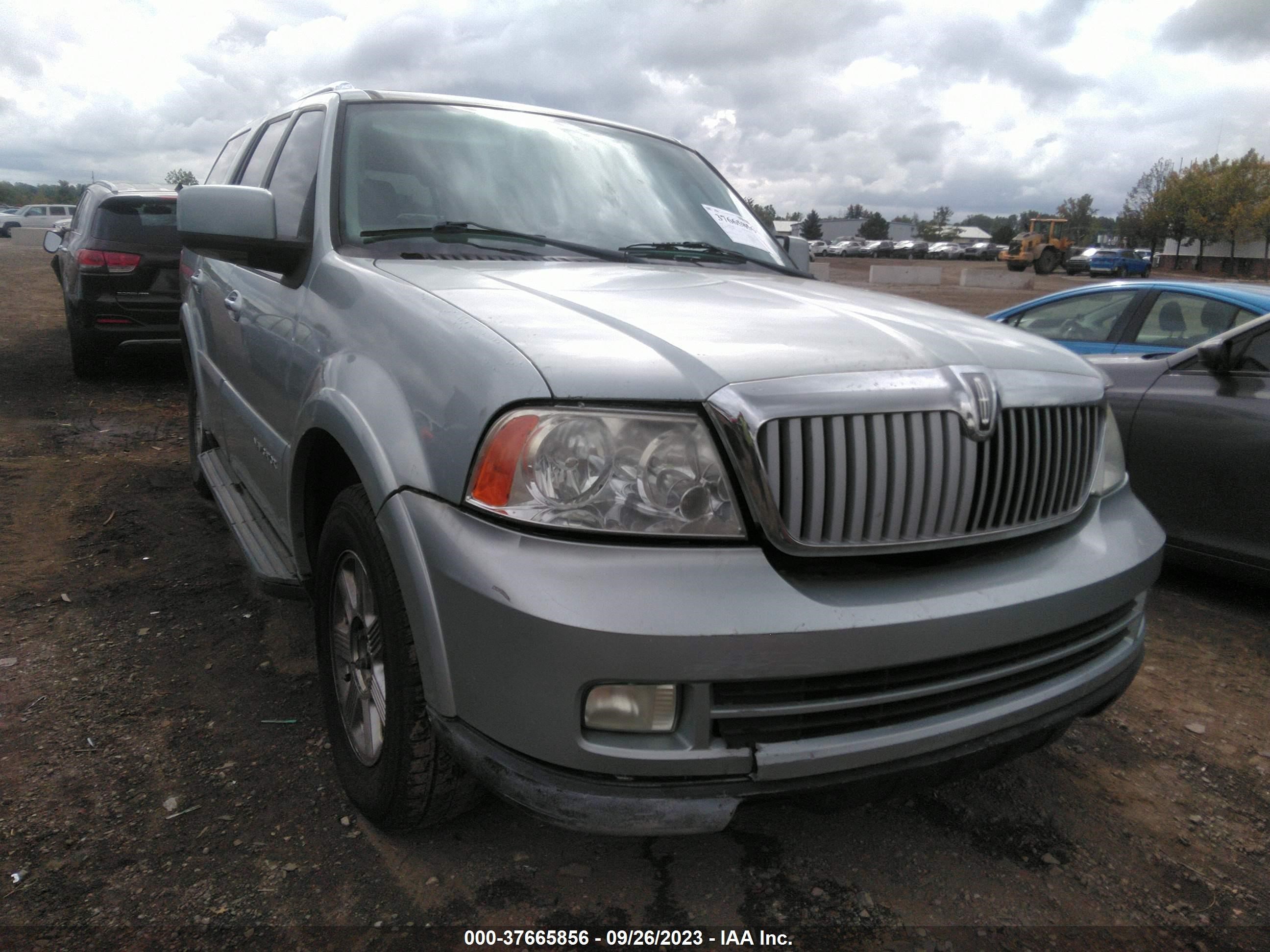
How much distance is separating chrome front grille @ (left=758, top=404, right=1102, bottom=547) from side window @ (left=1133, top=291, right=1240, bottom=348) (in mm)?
4139

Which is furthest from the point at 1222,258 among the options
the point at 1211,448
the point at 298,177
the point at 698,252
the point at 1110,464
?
the point at 298,177

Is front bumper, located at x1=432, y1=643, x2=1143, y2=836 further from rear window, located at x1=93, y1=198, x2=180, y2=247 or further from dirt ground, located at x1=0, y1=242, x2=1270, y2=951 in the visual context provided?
rear window, located at x1=93, y1=198, x2=180, y2=247

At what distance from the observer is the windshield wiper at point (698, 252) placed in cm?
301

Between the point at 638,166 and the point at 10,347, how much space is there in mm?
10407

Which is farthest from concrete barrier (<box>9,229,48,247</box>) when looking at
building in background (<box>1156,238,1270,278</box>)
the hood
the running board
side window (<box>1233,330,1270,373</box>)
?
building in background (<box>1156,238,1270,278</box>)

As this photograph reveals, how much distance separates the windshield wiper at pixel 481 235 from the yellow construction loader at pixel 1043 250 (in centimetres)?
4891

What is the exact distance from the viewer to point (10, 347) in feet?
35.8

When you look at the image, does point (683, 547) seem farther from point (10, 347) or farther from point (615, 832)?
point (10, 347)

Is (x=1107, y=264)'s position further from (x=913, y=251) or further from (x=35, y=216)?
(x=35, y=216)

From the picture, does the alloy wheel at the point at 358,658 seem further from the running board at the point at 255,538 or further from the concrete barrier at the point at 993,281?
the concrete barrier at the point at 993,281

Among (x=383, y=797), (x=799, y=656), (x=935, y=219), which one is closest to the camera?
(x=799, y=656)

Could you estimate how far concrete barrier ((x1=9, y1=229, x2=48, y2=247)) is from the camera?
36759mm

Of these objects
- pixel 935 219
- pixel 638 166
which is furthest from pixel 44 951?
pixel 935 219

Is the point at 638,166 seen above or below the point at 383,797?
above
